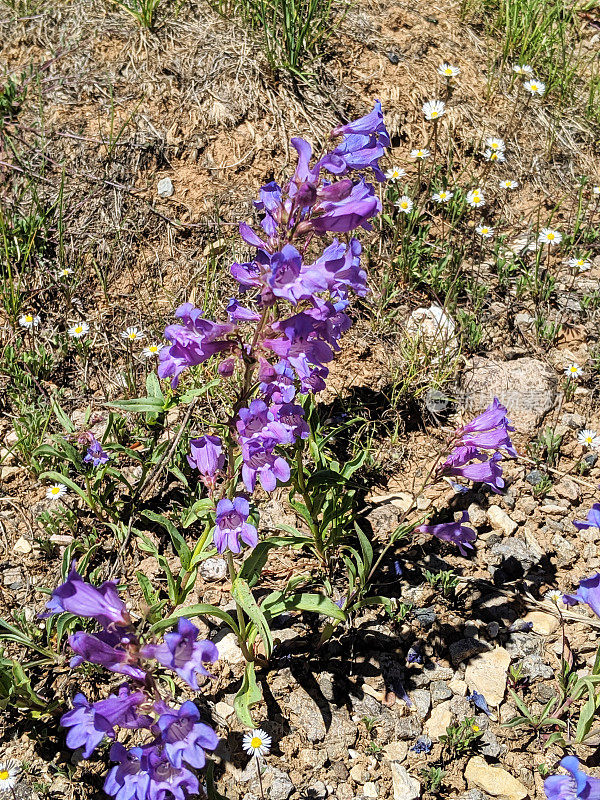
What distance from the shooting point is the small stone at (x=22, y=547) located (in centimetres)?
332

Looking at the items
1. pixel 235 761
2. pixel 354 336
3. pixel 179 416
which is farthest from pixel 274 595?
pixel 354 336

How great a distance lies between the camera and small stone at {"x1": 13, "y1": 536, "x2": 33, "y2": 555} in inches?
131

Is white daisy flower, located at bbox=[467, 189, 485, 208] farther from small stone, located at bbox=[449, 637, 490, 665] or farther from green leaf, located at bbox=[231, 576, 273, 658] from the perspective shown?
green leaf, located at bbox=[231, 576, 273, 658]

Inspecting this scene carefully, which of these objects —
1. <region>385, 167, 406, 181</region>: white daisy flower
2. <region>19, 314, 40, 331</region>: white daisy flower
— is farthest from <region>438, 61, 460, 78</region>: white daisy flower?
<region>19, 314, 40, 331</region>: white daisy flower

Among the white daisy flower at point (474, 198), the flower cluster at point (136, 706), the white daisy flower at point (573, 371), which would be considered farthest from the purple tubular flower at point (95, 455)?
the white daisy flower at point (474, 198)

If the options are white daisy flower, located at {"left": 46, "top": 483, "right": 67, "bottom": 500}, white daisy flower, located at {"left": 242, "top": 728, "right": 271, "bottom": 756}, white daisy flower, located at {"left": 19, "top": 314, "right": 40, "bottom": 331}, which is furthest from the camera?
white daisy flower, located at {"left": 19, "top": 314, "right": 40, "bottom": 331}

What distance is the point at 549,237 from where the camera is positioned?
4516mm

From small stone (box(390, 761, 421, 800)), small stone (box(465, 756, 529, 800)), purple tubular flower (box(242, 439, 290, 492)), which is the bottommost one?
small stone (box(390, 761, 421, 800))

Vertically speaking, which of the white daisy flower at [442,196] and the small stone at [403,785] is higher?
the white daisy flower at [442,196]

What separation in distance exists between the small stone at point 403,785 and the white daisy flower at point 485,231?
299cm

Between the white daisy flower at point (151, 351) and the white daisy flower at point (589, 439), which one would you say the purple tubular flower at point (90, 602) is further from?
the white daisy flower at point (589, 439)

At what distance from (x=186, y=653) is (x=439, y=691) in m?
1.42

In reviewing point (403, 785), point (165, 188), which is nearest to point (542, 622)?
point (403, 785)

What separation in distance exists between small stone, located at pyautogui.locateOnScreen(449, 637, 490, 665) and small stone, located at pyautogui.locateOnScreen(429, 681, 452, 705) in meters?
0.12
